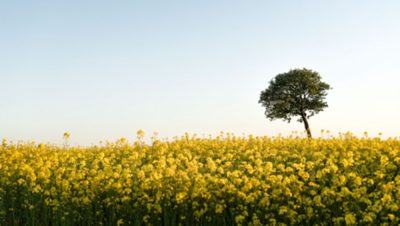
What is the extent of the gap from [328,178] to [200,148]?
566cm

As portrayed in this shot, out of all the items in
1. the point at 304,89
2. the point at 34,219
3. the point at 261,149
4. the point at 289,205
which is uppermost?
the point at 304,89

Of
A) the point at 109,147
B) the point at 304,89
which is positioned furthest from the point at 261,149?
the point at 304,89

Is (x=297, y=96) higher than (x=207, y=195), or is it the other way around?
(x=297, y=96)

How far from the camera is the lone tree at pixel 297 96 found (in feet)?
145

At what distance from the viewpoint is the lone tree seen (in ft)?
145

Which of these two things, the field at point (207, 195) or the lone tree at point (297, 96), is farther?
the lone tree at point (297, 96)

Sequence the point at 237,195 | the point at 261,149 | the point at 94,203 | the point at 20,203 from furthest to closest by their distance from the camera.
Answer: the point at 261,149 < the point at 20,203 < the point at 94,203 < the point at 237,195

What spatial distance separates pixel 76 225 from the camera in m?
11.6

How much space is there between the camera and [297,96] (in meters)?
44.2

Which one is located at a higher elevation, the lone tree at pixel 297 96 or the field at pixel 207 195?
the lone tree at pixel 297 96

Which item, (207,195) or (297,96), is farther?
(297,96)

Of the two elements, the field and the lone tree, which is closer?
the field

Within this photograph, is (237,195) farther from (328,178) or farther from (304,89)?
(304,89)

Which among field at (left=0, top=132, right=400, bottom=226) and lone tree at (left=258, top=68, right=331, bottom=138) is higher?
lone tree at (left=258, top=68, right=331, bottom=138)
